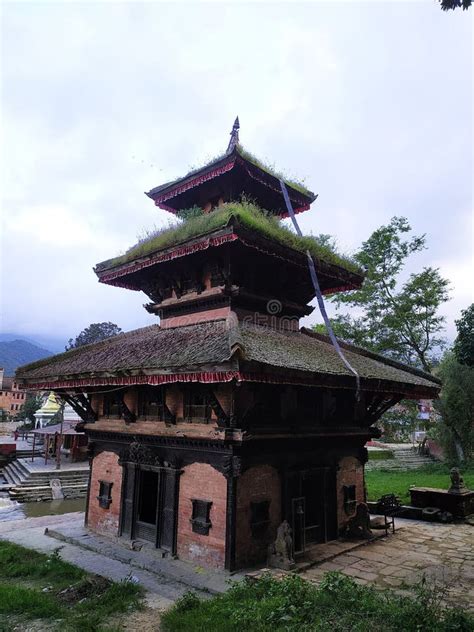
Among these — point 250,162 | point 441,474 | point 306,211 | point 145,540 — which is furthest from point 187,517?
point 441,474

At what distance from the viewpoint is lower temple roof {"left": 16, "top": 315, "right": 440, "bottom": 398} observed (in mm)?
8281

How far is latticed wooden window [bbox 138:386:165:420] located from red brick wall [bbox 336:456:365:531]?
5125mm

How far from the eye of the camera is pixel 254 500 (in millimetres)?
10117

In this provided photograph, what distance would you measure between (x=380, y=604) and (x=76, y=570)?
654 cm

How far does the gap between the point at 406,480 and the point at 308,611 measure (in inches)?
807

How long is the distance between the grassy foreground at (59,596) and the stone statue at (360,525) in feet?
19.6

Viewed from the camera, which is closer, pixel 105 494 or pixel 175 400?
pixel 175 400

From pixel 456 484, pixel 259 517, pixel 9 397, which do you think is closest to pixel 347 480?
pixel 259 517

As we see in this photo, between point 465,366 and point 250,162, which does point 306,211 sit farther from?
point 465,366

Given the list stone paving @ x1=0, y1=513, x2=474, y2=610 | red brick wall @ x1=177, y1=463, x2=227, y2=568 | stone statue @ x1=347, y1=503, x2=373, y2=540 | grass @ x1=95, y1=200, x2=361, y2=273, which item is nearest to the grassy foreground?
stone paving @ x1=0, y1=513, x2=474, y2=610

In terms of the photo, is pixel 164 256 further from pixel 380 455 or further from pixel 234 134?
pixel 380 455

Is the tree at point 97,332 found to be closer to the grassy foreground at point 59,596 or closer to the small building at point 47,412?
the small building at point 47,412

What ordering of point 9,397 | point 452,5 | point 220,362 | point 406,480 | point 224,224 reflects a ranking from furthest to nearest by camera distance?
point 9,397 < point 406,480 < point 224,224 < point 220,362 < point 452,5

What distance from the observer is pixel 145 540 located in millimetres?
11570
